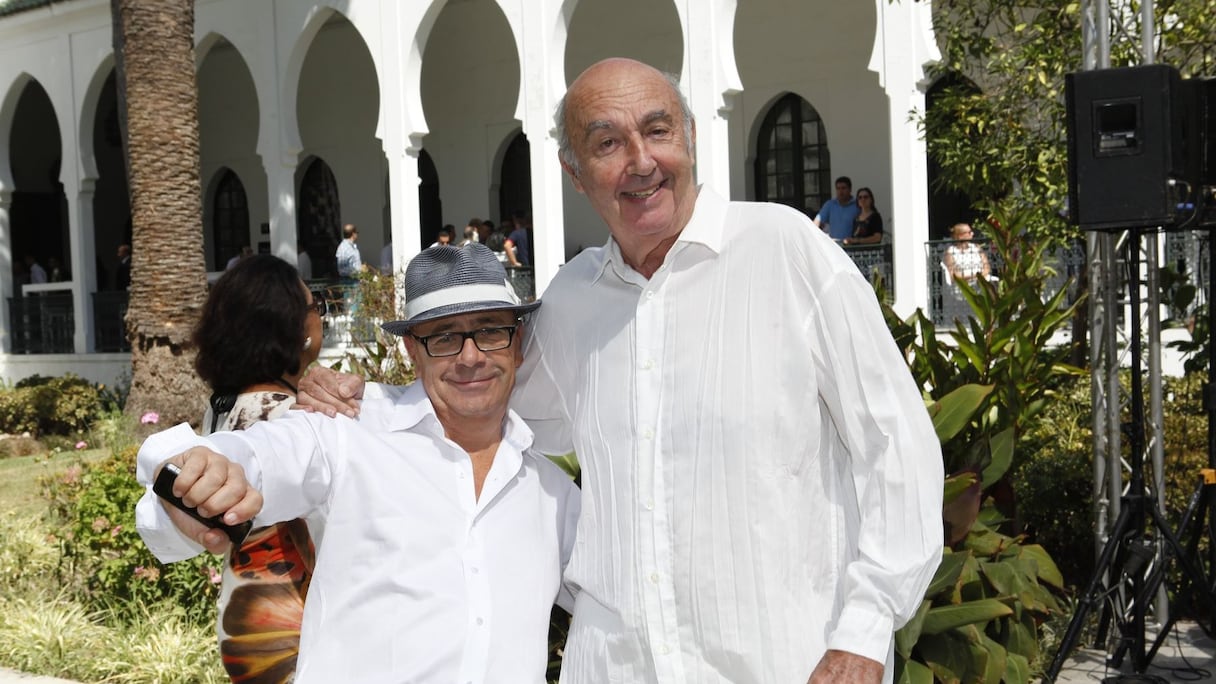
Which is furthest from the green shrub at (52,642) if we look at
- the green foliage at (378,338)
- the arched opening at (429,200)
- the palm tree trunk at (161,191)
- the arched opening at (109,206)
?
the arched opening at (109,206)

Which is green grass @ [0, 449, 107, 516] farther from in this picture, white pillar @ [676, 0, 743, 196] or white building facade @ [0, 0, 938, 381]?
white pillar @ [676, 0, 743, 196]

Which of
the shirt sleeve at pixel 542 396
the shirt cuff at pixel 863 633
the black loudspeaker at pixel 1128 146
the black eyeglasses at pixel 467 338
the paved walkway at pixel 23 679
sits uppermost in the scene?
the black loudspeaker at pixel 1128 146

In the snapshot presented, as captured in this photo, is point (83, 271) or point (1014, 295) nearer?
point (1014, 295)

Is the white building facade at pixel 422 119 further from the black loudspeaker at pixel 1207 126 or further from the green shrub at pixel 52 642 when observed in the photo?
the green shrub at pixel 52 642

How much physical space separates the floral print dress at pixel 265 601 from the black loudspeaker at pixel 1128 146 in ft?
12.0

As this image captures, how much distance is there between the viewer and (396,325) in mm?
2465

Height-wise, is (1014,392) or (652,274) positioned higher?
(652,274)

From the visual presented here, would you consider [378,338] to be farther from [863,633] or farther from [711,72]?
[863,633]

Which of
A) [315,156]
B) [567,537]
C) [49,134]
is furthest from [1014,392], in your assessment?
[49,134]

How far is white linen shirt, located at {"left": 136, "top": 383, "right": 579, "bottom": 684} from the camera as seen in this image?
230 cm

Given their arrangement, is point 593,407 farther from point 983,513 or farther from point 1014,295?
point 1014,295

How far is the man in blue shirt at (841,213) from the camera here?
48.0 ft

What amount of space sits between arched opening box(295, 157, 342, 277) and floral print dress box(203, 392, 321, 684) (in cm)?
1964

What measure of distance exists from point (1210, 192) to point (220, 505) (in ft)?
16.0
